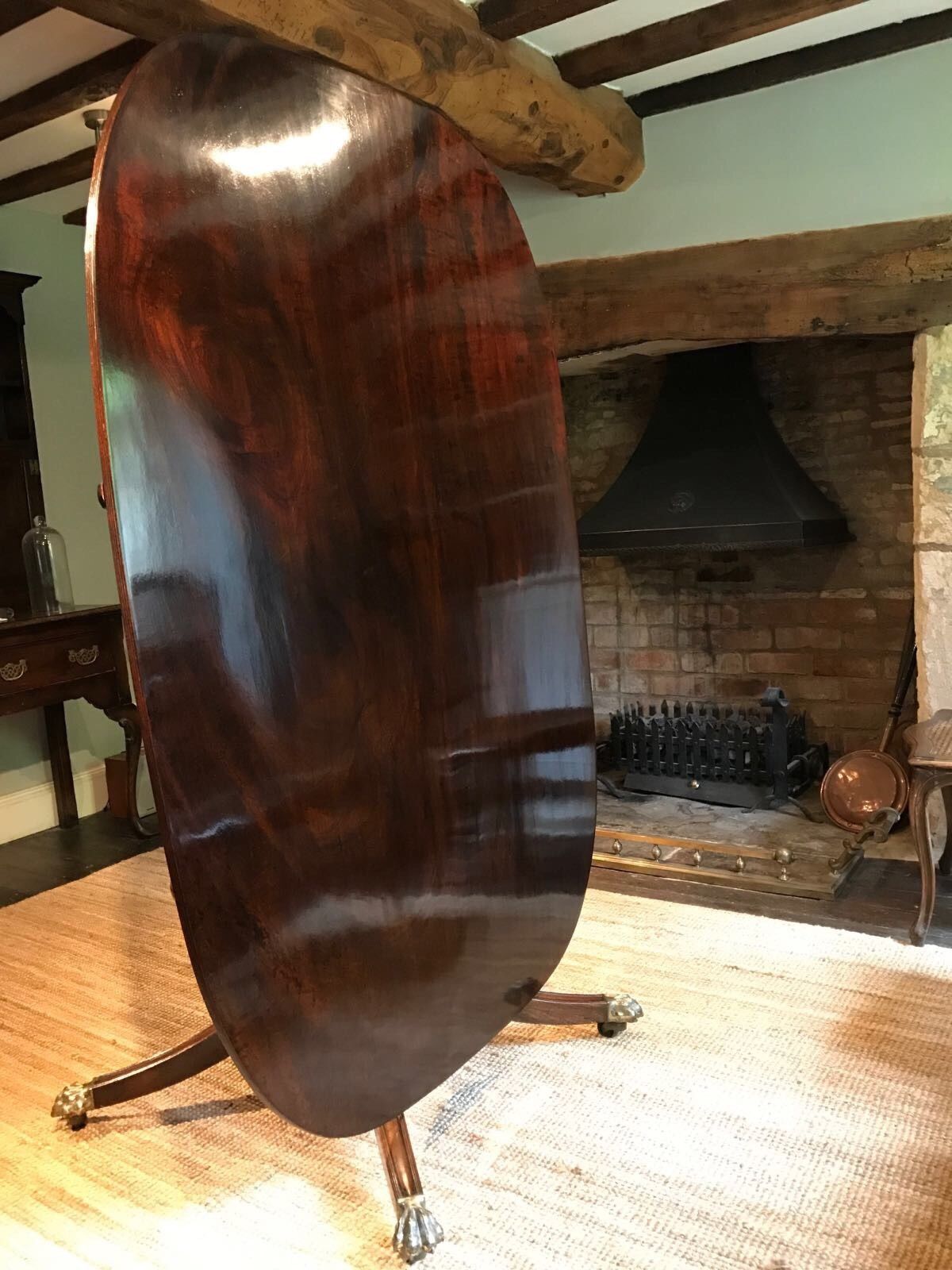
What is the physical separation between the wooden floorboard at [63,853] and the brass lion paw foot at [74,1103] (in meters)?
1.26

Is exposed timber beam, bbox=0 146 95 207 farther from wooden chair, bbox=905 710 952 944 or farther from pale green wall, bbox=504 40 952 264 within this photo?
wooden chair, bbox=905 710 952 944

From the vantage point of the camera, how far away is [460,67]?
2139 millimetres

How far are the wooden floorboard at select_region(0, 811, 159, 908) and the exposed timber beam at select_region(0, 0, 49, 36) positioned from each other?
2057mm

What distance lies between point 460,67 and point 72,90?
0.88 meters

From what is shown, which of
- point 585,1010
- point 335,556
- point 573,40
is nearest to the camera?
point 335,556

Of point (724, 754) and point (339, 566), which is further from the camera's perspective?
point (724, 754)

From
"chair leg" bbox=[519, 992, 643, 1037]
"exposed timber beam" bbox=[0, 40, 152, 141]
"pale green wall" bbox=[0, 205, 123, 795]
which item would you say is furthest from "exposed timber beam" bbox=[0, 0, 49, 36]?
"chair leg" bbox=[519, 992, 643, 1037]

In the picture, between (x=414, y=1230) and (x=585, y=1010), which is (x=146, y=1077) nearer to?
(x=414, y=1230)

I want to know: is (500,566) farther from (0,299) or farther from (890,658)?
(0,299)

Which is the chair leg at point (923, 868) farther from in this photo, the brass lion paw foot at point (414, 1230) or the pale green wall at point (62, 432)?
the pale green wall at point (62, 432)

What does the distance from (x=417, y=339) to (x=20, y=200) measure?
272 cm

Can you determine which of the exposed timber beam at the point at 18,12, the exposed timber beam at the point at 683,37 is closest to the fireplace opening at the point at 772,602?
the exposed timber beam at the point at 683,37

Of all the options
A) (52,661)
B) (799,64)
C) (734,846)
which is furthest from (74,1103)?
(799,64)

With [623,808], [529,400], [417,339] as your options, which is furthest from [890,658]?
[417,339]
